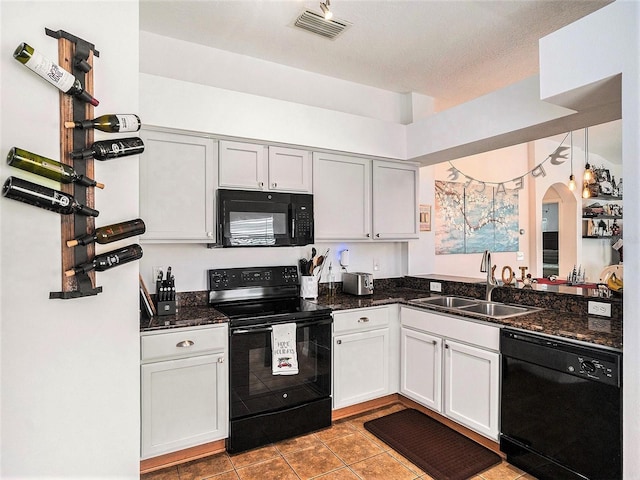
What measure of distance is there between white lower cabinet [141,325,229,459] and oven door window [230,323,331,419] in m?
0.08

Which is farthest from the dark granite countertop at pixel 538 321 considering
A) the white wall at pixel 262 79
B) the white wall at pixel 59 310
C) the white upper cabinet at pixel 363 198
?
the white wall at pixel 262 79

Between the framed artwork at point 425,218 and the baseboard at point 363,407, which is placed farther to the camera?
the framed artwork at point 425,218

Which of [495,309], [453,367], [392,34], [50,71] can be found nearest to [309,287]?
[453,367]

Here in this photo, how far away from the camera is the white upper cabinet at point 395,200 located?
351cm

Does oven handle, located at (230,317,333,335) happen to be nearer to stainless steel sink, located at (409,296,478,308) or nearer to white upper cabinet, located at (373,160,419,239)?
stainless steel sink, located at (409,296,478,308)

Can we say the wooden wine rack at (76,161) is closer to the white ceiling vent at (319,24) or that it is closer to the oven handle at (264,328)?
the oven handle at (264,328)

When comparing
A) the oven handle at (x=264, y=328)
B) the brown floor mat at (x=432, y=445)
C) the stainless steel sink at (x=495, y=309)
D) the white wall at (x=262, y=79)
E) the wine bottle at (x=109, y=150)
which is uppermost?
the white wall at (x=262, y=79)

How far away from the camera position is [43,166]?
1213 mm

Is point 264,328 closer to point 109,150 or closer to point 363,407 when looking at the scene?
point 363,407

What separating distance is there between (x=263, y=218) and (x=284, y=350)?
38.0 inches

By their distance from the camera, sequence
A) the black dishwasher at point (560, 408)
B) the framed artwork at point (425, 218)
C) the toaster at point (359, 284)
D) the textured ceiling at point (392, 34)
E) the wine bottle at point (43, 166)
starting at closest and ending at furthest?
1. the wine bottle at point (43, 166)
2. the black dishwasher at point (560, 408)
3. the textured ceiling at point (392, 34)
4. the toaster at point (359, 284)
5. the framed artwork at point (425, 218)

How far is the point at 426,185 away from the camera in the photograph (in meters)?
4.15

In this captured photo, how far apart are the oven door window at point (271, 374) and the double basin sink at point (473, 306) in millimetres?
890

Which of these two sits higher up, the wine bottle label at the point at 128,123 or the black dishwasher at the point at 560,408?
the wine bottle label at the point at 128,123
